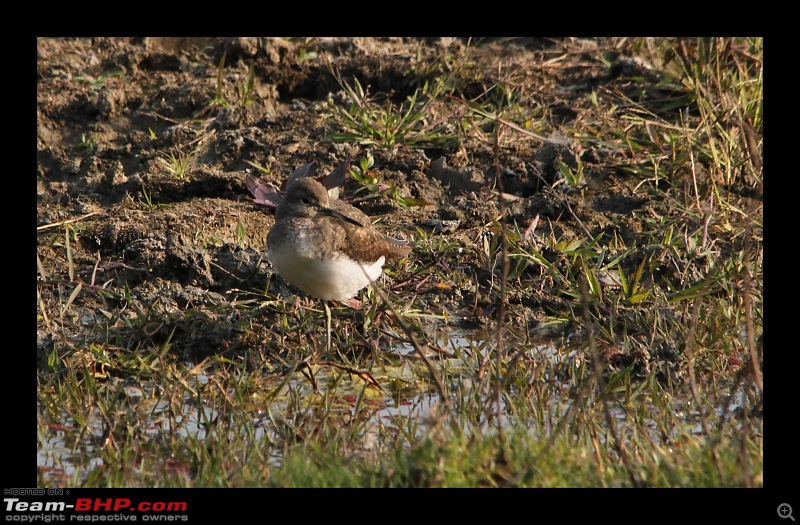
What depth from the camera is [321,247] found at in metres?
5.49

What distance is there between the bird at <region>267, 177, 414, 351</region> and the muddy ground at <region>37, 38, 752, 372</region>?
36 centimetres

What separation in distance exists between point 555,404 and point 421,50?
14.6 feet

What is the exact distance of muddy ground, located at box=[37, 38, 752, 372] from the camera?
19.6ft

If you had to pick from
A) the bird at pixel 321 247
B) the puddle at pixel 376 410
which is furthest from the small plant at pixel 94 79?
the puddle at pixel 376 410

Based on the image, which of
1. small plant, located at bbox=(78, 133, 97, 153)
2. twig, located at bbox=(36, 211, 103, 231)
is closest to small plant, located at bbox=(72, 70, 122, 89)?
small plant, located at bbox=(78, 133, 97, 153)

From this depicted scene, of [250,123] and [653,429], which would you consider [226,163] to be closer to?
[250,123]

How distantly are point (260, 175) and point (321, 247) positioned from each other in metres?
1.96

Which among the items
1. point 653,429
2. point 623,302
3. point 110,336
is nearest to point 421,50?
point 623,302

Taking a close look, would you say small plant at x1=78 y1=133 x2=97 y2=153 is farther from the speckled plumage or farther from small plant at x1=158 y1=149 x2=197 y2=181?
the speckled plumage

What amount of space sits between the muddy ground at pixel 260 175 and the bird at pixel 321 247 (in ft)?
1.18

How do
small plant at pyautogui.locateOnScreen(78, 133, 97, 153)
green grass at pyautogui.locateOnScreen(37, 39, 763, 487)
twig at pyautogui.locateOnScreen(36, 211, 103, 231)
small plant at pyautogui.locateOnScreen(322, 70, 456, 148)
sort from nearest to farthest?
green grass at pyautogui.locateOnScreen(37, 39, 763, 487)
twig at pyautogui.locateOnScreen(36, 211, 103, 231)
small plant at pyautogui.locateOnScreen(322, 70, 456, 148)
small plant at pyautogui.locateOnScreen(78, 133, 97, 153)

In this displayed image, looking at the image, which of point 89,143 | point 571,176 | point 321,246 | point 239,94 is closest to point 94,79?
point 89,143

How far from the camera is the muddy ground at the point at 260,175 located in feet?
19.6

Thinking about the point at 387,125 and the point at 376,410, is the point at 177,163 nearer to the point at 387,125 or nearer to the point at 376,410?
the point at 387,125
